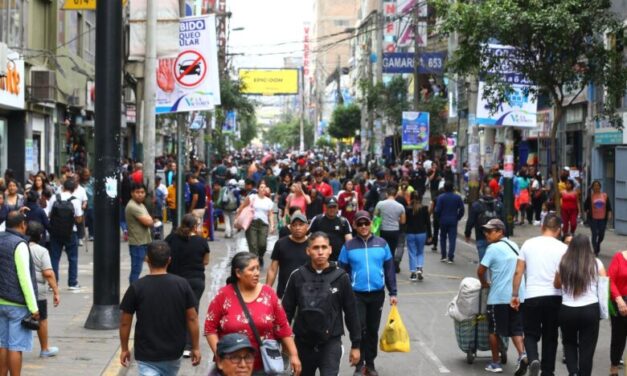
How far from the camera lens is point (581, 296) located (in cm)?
923

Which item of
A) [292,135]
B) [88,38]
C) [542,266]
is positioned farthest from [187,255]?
[292,135]

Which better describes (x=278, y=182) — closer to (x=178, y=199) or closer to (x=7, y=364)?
(x=178, y=199)

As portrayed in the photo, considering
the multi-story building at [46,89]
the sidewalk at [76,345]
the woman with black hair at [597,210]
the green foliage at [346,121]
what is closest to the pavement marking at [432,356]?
the sidewalk at [76,345]

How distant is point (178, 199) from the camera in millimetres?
22297

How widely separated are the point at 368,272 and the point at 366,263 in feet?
0.29

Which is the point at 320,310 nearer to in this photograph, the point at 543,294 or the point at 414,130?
the point at 543,294

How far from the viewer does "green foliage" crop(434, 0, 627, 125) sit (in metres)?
19.8

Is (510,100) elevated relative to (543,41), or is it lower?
lower

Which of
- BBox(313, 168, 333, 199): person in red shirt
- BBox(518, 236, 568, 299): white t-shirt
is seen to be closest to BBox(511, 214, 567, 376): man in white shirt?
BBox(518, 236, 568, 299): white t-shirt

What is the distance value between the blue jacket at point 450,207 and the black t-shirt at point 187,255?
10.7 meters

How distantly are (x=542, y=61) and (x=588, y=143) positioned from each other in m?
11.1

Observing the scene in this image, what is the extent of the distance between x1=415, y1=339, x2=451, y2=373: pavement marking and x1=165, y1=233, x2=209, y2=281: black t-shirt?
8.90 feet

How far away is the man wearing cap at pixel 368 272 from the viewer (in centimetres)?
1017

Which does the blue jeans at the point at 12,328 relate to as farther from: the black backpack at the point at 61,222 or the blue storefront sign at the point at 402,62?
the blue storefront sign at the point at 402,62
